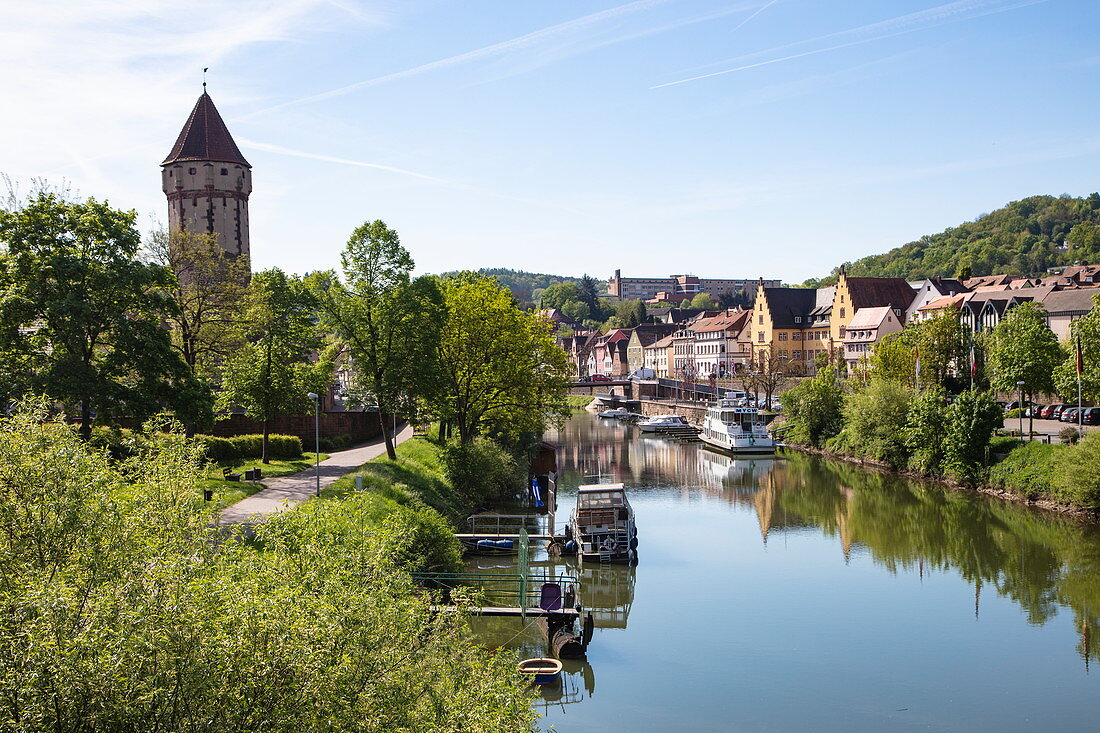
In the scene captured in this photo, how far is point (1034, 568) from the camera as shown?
3144 centimetres

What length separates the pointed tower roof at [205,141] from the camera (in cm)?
6028

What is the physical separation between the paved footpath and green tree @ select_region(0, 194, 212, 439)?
10.7 feet

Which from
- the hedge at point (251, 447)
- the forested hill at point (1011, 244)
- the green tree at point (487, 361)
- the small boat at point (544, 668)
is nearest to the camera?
the small boat at point (544, 668)

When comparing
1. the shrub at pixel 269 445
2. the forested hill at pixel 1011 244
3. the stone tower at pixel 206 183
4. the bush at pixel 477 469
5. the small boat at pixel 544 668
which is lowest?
the small boat at pixel 544 668

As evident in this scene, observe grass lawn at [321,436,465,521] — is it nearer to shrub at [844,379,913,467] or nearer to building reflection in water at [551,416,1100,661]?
building reflection in water at [551,416,1100,661]

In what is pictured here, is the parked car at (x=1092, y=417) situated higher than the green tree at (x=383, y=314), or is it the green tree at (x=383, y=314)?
the green tree at (x=383, y=314)

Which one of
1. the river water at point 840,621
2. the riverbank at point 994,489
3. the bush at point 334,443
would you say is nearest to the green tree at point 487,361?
the river water at point 840,621

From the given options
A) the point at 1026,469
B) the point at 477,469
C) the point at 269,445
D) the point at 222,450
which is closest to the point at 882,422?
the point at 1026,469

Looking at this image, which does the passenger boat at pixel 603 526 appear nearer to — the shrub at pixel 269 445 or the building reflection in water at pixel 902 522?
the building reflection in water at pixel 902 522

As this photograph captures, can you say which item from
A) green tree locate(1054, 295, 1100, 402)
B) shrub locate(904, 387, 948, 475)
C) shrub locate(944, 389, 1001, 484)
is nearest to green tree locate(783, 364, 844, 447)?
shrub locate(904, 387, 948, 475)

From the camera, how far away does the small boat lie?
67.2 feet

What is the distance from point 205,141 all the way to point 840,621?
50359 millimetres

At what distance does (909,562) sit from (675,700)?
53.9 ft

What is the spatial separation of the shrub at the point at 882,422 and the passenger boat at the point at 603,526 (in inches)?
924
